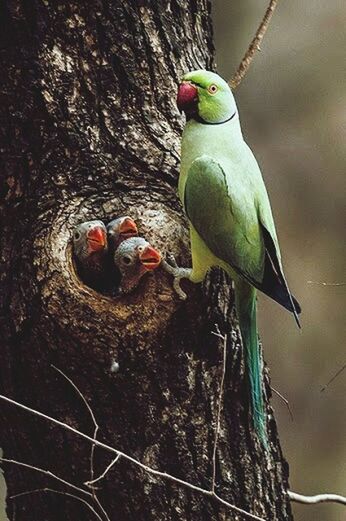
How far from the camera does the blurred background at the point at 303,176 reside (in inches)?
140

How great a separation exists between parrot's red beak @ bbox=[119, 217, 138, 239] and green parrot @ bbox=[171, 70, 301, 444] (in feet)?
0.27

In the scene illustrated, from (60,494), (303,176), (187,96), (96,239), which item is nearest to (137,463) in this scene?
(60,494)

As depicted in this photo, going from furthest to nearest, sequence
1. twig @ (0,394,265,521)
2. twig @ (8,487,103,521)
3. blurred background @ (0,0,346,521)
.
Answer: blurred background @ (0,0,346,521), twig @ (8,487,103,521), twig @ (0,394,265,521)

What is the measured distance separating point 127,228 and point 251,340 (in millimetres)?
271

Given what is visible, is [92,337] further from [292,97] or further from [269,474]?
[292,97]

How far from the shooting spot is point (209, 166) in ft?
4.52

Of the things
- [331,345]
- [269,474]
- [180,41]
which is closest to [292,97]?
[331,345]

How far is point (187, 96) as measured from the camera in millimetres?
1404

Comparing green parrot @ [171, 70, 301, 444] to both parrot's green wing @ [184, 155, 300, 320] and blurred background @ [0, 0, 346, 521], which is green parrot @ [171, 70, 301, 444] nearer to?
parrot's green wing @ [184, 155, 300, 320]

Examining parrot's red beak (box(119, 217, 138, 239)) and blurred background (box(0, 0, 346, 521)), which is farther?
blurred background (box(0, 0, 346, 521))

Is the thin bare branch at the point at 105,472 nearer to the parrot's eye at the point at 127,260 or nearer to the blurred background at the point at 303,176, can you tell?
the parrot's eye at the point at 127,260

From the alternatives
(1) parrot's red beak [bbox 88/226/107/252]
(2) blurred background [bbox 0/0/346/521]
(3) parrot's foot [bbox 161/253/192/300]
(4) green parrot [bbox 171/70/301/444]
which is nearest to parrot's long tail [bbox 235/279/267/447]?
(4) green parrot [bbox 171/70/301/444]

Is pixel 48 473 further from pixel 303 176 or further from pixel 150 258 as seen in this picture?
pixel 303 176

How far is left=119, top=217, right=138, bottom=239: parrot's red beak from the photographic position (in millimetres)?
1348
